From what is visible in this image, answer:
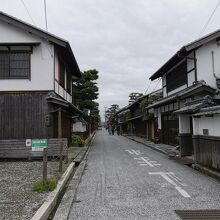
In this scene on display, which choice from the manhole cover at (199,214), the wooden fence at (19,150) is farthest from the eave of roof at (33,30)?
the manhole cover at (199,214)

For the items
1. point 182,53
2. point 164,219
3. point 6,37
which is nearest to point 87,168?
point 164,219

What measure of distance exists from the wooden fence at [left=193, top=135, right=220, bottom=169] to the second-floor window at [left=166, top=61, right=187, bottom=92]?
8.92m

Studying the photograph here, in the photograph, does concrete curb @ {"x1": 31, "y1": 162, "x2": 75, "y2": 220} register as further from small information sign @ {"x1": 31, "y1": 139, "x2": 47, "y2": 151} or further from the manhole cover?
the manhole cover

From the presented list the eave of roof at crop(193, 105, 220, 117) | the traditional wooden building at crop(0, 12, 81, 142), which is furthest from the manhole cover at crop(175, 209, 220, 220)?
the traditional wooden building at crop(0, 12, 81, 142)

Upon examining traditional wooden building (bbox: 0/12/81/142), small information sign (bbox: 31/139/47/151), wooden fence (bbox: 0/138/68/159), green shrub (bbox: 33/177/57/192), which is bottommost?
green shrub (bbox: 33/177/57/192)

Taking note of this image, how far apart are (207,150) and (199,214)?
233 inches

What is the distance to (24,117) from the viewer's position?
55.3 feet

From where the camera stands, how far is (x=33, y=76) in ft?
57.2

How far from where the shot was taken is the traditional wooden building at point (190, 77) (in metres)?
17.3

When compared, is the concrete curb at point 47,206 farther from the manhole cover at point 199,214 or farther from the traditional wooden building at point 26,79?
the traditional wooden building at point 26,79

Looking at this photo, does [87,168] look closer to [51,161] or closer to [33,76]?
[51,161]

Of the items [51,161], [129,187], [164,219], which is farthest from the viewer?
[51,161]

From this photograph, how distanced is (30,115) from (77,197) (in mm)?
9493

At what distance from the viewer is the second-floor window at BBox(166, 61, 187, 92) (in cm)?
2166
